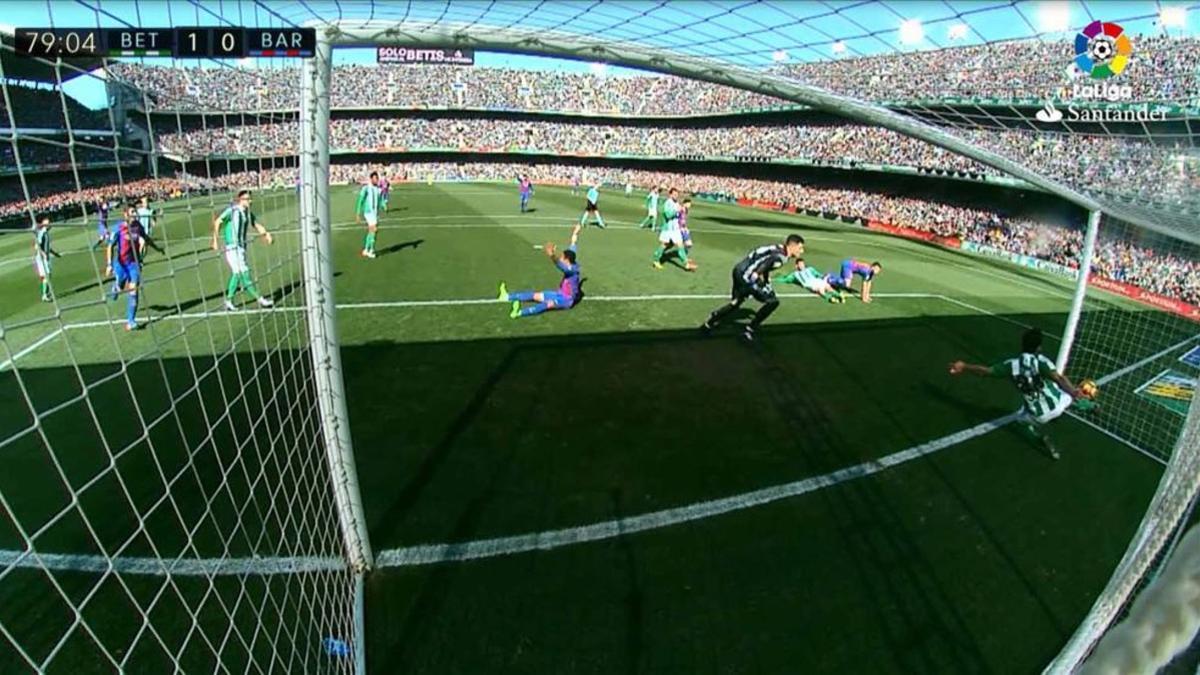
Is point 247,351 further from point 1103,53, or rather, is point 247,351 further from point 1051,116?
point 1103,53

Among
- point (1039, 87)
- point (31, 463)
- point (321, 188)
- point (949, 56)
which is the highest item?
point (949, 56)

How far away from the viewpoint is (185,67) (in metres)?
3.35

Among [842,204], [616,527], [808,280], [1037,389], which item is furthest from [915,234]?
[616,527]

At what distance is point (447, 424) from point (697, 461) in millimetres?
2804

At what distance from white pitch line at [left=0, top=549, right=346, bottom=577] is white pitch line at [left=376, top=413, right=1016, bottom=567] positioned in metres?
0.47

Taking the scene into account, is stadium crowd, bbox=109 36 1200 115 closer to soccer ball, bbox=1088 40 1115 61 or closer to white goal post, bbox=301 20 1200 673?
white goal post, bbox=301 20 1200 673

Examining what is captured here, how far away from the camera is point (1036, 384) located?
Result: 289 inches

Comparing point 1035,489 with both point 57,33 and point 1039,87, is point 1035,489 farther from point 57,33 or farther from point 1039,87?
point 1039,87

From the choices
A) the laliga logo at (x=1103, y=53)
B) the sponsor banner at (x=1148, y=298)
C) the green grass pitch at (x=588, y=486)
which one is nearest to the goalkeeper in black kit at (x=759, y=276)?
the green grass pitch at (x=588, y=486)

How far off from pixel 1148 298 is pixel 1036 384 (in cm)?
1768

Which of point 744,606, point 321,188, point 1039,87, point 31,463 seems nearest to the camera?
point 321,188

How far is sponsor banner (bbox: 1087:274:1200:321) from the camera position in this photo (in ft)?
59.0

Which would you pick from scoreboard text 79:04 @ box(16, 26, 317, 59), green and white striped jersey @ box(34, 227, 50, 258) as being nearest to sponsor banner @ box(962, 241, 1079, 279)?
scoreboard text 79:04 @ box(16, 26, 317, 59)

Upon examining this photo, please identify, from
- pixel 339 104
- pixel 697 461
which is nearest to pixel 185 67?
pixel 697 461
